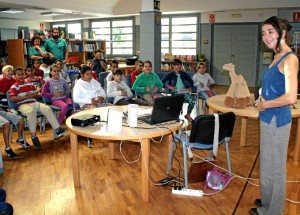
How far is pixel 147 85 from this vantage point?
17.9 ft

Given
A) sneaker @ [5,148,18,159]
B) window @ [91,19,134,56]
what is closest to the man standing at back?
sneaker @ [5,148,18,159]

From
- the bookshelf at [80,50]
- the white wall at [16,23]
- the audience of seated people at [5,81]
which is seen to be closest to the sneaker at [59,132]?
the audience of seated people at [5,81]

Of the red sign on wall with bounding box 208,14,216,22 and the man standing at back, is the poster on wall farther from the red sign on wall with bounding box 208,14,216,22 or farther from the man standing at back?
the man standing at back

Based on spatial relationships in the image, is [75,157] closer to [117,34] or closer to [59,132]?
[59,132]

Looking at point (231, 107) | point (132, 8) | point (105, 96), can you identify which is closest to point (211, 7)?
point (132, 8)

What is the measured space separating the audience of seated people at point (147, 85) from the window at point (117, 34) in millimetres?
6849

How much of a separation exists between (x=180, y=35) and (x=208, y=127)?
28.9 feet

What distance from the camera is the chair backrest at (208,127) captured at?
2.89m

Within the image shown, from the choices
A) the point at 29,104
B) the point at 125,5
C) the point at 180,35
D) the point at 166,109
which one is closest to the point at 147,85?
the point at 29,104

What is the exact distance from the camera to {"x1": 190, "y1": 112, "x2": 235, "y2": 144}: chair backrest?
9.49ft

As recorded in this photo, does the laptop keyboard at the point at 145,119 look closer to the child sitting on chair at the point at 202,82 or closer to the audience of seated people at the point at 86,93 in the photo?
the audience of seated people at the point at 86,93

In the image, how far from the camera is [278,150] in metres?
2.30

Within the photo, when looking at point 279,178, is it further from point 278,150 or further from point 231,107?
point 231,107

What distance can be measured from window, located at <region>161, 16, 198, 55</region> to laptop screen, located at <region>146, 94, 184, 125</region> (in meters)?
8.33
